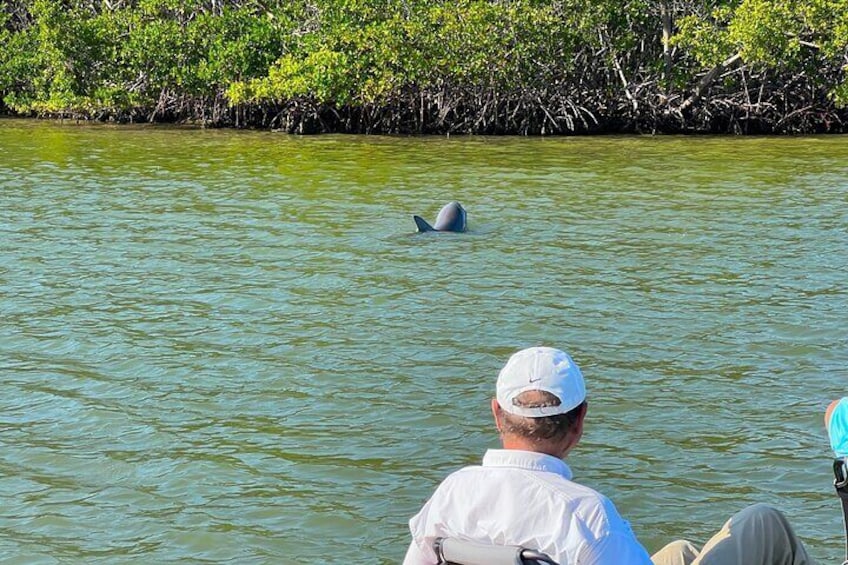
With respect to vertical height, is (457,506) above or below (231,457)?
above

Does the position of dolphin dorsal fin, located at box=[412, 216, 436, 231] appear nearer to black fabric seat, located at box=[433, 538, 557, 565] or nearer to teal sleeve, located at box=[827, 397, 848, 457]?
black fabric seat, located at box=[433, 538, 557, 565]

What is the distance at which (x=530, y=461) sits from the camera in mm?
3000

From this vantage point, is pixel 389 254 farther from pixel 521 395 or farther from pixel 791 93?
pixel 791 93

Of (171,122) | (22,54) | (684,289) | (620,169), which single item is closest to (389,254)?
(684,289)

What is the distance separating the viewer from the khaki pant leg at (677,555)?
362 centimetres

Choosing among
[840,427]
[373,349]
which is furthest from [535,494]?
[373,349]

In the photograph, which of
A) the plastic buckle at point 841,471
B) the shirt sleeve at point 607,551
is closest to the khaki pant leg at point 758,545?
the plastic buckle at point 841,471

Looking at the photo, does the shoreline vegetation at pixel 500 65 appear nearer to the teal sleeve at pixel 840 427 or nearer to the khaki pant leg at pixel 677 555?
the khaki pant leg at pixel 677 555

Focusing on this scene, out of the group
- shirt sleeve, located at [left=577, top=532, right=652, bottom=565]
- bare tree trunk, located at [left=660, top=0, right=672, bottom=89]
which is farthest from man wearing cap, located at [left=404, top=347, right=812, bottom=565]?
bare tree trunk, located at [left=660, top=0, right=672, bottom=89]

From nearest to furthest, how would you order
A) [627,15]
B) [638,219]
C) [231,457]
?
[231,457] → [638,219] → [627,15]

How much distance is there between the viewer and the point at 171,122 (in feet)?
92.3

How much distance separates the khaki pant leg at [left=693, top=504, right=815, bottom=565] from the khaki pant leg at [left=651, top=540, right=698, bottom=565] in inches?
5.8

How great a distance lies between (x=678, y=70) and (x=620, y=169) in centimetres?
687

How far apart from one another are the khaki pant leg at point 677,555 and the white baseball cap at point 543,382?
0.83m
